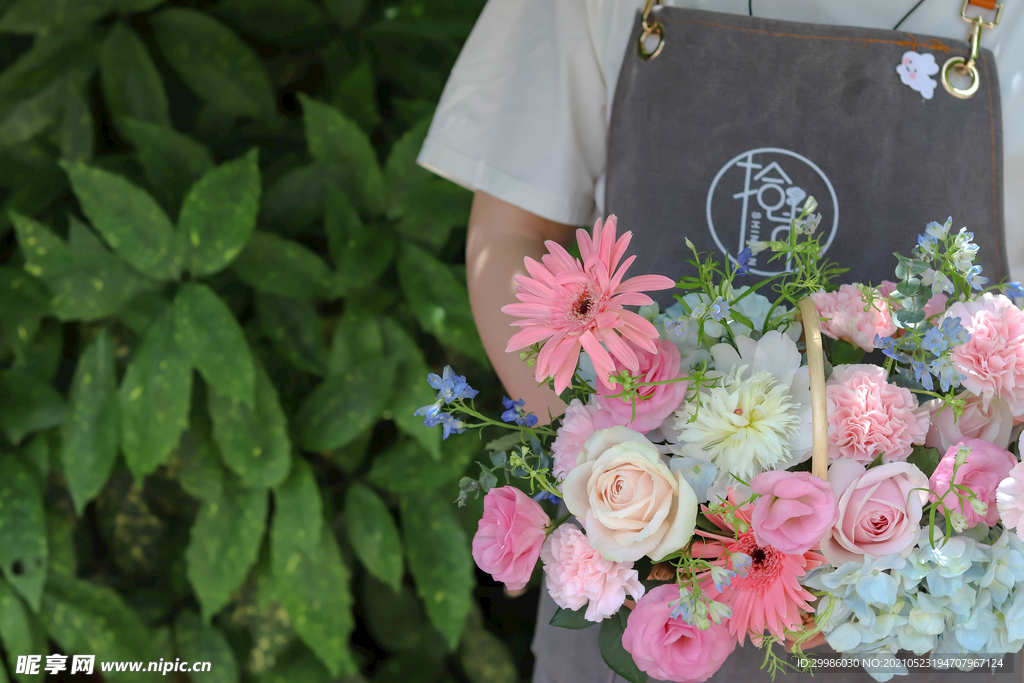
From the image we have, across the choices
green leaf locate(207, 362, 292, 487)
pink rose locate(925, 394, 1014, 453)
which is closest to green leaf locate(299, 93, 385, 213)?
green leaf locate(207, 362, 292, 487)

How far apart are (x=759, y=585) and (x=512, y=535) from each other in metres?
0.15

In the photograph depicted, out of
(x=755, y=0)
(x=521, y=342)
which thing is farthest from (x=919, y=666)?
(x=755, y=0)

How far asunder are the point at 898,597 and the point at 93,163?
1.38 metres

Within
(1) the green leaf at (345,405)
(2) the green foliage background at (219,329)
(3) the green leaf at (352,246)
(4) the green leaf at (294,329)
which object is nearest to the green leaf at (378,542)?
(2) the green foliage background at (219,329)

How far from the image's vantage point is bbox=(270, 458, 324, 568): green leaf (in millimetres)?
1229

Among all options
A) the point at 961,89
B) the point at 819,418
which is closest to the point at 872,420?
the point at 819,418

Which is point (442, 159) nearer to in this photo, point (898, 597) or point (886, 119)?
point (886, 119)

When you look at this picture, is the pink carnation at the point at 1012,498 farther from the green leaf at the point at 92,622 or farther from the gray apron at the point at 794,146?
the green leaf at the point at 92,622

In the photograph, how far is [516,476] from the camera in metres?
0.51

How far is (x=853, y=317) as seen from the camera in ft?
1.63

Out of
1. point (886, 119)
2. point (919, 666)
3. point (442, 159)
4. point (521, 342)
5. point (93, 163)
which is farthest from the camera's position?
point (93, 163)

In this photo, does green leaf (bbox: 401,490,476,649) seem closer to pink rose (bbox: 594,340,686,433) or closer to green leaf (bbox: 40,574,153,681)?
green leaf (bbox: 40,574,153,681)

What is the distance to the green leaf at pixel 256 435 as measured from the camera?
118cm

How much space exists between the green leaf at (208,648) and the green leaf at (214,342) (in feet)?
1.68
